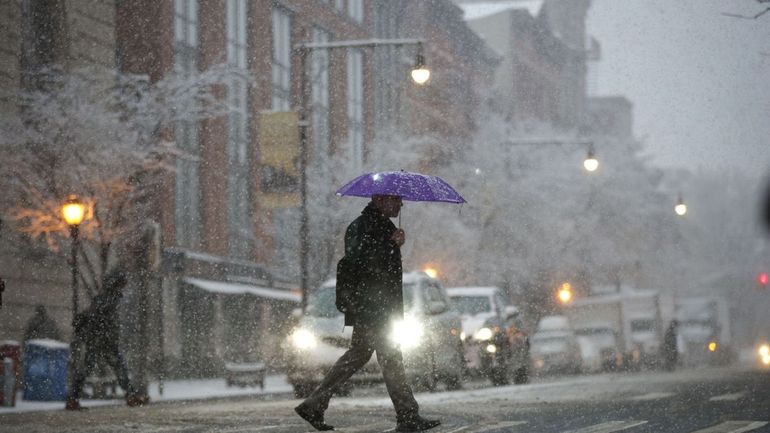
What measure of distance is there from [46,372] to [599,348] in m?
28.0

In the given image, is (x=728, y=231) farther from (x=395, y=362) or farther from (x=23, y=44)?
(x=395, y=362)

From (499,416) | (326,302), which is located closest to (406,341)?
(326,302)

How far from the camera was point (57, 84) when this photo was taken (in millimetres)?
30969

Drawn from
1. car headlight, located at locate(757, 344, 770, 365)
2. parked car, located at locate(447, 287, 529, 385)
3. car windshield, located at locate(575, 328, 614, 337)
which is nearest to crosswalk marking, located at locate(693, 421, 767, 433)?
parked car, located at locate(447, 287, 529, 385)

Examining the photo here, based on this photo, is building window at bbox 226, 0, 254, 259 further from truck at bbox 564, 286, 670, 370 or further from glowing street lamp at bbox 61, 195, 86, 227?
glowing street lamp at bbox 61, 195, 86, 227

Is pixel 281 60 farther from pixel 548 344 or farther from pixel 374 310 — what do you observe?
pixel 374 310

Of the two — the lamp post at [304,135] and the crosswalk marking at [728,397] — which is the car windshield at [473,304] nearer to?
the lamp post at [304,135]

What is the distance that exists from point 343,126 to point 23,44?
72.0ft

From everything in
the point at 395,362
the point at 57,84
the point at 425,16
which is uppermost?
the point at 425,16

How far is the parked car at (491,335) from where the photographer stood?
25.5 m

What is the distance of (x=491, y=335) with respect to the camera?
25.8 meters

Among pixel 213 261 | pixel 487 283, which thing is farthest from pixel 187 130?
pixel 487 283

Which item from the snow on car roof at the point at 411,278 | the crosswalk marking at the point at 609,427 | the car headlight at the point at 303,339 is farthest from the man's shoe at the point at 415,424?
the snow on car roof at the point at 411,278

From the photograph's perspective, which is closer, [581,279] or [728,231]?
[581,279]
